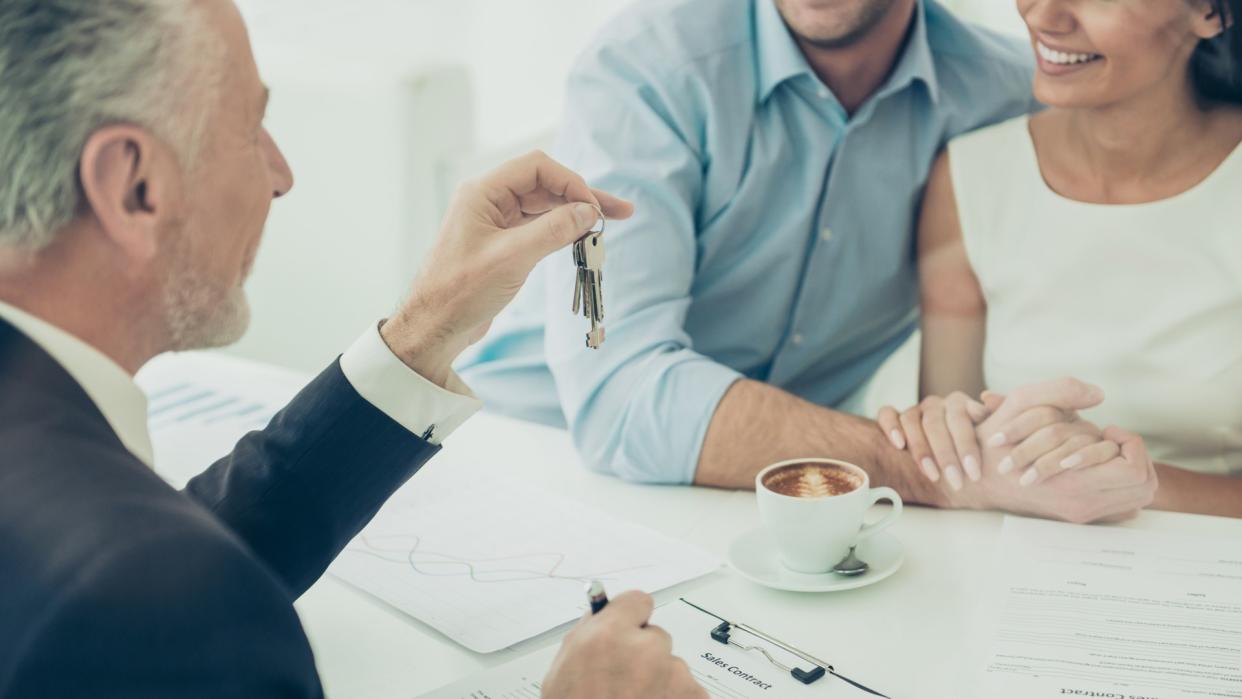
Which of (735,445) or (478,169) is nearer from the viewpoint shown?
(735,445)

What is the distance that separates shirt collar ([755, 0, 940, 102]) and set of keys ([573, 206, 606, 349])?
19.3 inches

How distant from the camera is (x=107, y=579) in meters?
0.45

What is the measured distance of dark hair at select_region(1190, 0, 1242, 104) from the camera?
1.17 m

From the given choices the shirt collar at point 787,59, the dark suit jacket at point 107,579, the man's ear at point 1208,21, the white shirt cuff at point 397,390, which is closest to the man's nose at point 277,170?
the white shirt cuff at point 397,390

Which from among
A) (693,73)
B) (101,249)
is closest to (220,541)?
(101,249)

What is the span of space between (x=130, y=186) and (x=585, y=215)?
1.18 ft

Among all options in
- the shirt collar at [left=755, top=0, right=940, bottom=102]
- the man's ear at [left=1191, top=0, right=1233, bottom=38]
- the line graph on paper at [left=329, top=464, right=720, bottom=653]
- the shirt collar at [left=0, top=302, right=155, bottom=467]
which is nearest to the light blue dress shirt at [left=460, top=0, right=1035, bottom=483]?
the shirt collar at [left=755, top=0, right=940, bottom=102]

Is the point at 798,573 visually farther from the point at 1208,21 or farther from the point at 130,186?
the point at 1208,21

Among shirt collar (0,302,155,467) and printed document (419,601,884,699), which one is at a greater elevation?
shirt collar (0,302,155,467)

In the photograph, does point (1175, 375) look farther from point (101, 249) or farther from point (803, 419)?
point (101, 249)

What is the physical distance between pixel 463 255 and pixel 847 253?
0.65 metres

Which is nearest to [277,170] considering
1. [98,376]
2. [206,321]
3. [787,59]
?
[206,321]

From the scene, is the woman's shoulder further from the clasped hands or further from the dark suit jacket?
the dark suit jacket

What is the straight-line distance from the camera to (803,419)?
115 cm
